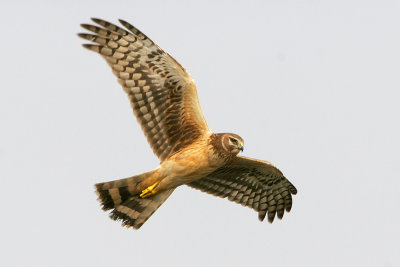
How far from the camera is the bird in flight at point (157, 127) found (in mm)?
14117

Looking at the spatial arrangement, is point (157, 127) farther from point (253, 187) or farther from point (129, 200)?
point (253, 187)

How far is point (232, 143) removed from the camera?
1393 cm

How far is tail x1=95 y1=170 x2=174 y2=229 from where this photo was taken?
1430 centimetres

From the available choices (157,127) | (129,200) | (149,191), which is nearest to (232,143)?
(157,127)

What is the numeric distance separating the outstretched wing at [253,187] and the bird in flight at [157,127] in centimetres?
67

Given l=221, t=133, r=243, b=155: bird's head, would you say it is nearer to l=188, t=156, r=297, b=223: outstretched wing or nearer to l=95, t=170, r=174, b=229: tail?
l=95, t=170, r=174, b=229: tail

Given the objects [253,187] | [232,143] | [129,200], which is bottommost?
[253,187]

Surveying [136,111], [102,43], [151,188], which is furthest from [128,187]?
[102,43]

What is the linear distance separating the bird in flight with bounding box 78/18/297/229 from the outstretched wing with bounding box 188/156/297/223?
2.20 ft

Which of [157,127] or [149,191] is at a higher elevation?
[157,127]

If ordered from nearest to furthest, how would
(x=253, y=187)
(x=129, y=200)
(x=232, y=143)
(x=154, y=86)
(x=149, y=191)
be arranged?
(x=232, y=143)
(x=149, y=191)
(x=154, y=86)
(x=129, y=200)
(x=253, y=187)

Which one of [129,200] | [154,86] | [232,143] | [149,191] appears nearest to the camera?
[232,143]

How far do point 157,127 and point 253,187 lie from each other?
261cm

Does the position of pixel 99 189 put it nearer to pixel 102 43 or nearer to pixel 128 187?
pixel 128 187
